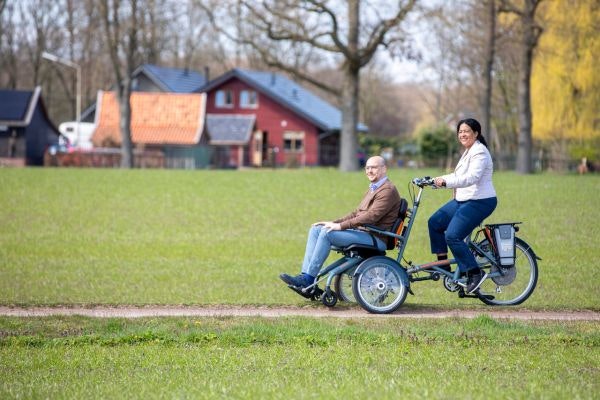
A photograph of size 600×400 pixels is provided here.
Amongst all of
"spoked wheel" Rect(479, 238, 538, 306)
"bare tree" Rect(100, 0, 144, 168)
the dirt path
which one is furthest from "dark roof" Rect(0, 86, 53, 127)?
"spoked wheel" Rect(479, 238, 538, 306)

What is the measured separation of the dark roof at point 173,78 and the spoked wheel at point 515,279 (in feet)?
216

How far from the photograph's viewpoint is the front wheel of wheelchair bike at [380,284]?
11.2 m

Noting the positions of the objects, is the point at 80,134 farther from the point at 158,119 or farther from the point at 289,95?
the point at 289,95

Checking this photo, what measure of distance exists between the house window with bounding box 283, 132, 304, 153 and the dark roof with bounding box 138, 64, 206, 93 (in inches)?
343

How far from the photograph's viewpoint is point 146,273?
17.2 m

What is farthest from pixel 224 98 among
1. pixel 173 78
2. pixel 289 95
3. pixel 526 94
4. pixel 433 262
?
pixel 433 262

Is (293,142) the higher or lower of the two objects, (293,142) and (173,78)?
the lower

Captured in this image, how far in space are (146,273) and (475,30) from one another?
36.2 meters

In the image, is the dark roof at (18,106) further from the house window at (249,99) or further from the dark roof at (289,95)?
the house window at (249,99)

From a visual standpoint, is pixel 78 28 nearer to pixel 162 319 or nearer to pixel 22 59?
pixel 22 59

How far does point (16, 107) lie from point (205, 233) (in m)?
41.2

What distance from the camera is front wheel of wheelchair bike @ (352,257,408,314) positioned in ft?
36.7

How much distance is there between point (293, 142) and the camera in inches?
2886

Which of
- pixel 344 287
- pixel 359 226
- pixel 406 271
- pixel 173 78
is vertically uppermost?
pixel 173 78
